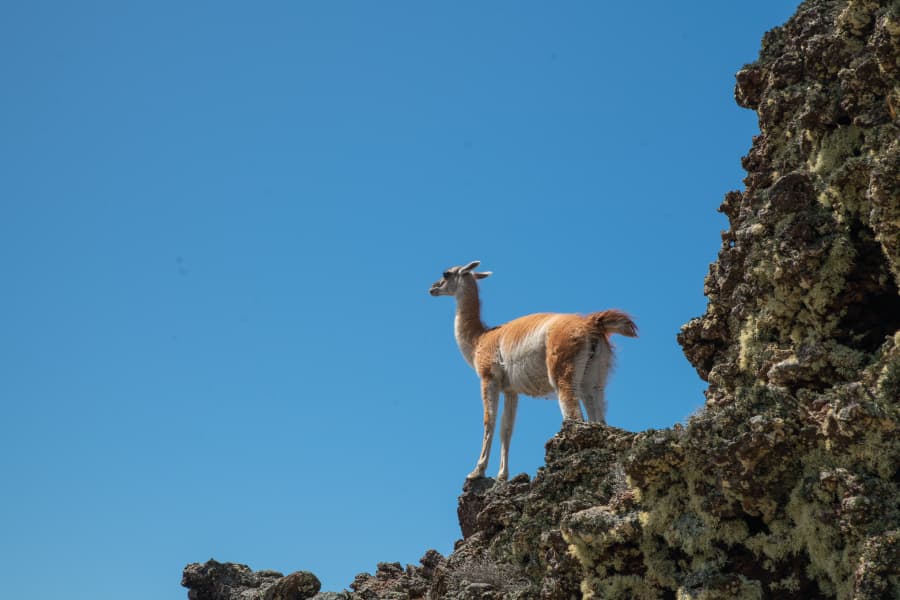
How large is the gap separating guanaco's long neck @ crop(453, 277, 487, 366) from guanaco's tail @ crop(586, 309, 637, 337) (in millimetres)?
4415

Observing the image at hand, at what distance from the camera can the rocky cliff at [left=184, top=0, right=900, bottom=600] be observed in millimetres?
7043

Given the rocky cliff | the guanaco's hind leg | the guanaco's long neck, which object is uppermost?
the guanaco's long neck

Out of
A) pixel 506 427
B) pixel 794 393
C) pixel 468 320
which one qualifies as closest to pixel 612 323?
pixel 506 427

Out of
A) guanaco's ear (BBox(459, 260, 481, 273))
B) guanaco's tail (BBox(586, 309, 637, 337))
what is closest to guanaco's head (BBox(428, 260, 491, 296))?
guanaco's ear (BBox(459, 260, 481, 273))

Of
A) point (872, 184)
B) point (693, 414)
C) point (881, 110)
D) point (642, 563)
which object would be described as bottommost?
point (642, 563)

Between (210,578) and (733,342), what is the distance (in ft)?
32.4

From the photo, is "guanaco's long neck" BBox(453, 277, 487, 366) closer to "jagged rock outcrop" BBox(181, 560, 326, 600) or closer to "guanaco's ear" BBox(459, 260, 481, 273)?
"guanaco's ear" BBox(459, 260, 481, 273)

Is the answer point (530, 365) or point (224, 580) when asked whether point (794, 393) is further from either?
point (224, 580)

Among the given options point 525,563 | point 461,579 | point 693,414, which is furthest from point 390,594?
point 693,414

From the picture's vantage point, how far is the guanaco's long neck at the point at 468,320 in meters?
20.4

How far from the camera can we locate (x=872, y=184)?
7531 millimetres

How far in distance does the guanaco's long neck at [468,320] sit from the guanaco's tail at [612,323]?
441cm

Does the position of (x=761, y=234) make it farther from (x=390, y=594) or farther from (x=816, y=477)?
(x=390, y=594)

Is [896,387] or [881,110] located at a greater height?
[881,110]
